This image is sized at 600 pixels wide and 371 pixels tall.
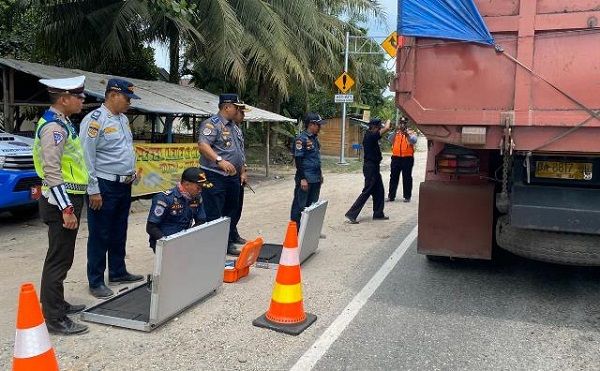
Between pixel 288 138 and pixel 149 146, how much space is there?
14.4m

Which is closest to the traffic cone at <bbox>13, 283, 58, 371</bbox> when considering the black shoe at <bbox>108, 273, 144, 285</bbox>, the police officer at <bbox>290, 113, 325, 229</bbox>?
the black shoe at <bbox>108, 273, 144, 285</bbox>

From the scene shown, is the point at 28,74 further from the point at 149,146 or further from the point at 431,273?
the point at 431,273

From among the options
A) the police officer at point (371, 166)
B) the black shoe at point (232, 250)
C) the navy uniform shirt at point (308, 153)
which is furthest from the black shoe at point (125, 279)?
the police officer at point (371, 166)

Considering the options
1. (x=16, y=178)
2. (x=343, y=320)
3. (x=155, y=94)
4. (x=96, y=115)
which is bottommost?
(x=343, y=320)

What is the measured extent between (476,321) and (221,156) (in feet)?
10.2

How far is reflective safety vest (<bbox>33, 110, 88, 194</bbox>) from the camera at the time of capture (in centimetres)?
401

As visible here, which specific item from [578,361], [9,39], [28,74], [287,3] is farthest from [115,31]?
[578,361]

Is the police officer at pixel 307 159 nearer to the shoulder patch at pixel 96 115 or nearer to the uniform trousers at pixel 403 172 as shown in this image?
the shoulder patch at pixel 96 115

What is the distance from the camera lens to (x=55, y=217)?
405 centimetres

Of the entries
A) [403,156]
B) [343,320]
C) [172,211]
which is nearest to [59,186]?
[172,211]

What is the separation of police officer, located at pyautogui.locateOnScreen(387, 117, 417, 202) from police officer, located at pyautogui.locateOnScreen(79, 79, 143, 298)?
7.09 m

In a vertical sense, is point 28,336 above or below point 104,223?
below

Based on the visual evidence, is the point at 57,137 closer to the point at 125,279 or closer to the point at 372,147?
the point at 125,279

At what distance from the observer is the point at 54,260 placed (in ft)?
13.5
